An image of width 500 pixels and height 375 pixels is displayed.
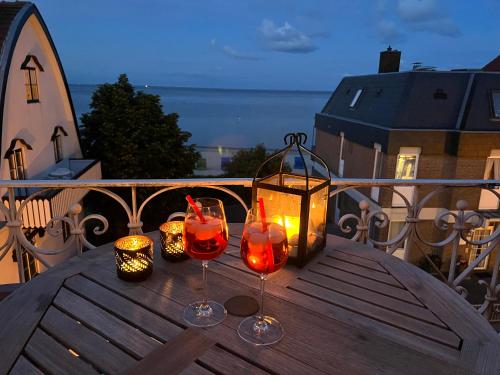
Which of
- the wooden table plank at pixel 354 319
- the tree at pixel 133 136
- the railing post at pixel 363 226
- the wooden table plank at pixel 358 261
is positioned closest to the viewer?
the wooden table plank at pixel 354 319

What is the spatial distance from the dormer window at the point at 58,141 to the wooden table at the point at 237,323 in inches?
428

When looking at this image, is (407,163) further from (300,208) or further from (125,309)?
(125,309)

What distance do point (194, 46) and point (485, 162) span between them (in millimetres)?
69910

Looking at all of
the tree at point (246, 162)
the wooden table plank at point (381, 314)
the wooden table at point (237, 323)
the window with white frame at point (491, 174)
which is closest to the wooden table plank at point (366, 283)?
the wooden table at point (237, 323)

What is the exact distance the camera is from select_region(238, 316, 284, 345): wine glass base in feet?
3.09

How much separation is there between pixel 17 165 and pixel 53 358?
921 cm

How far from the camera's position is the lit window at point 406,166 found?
460 inches

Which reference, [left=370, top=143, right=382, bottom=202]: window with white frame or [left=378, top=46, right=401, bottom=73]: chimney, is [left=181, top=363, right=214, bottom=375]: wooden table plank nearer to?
[left=370, top=143, right=382, bottom=202]: window with white frame

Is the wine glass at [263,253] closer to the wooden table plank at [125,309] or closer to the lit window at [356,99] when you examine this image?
the wooden table plank at [125,309]

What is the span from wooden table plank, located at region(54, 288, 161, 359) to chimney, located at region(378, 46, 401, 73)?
16.2 meters

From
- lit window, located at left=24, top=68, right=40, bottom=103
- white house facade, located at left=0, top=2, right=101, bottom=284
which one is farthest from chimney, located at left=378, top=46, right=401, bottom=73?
lit window, located at left=24, top=68, right=40, bottom=103

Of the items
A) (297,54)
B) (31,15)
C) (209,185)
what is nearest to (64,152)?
(31,15)

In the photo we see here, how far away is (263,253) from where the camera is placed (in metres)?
0.98

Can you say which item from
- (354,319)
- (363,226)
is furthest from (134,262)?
(363,226)
